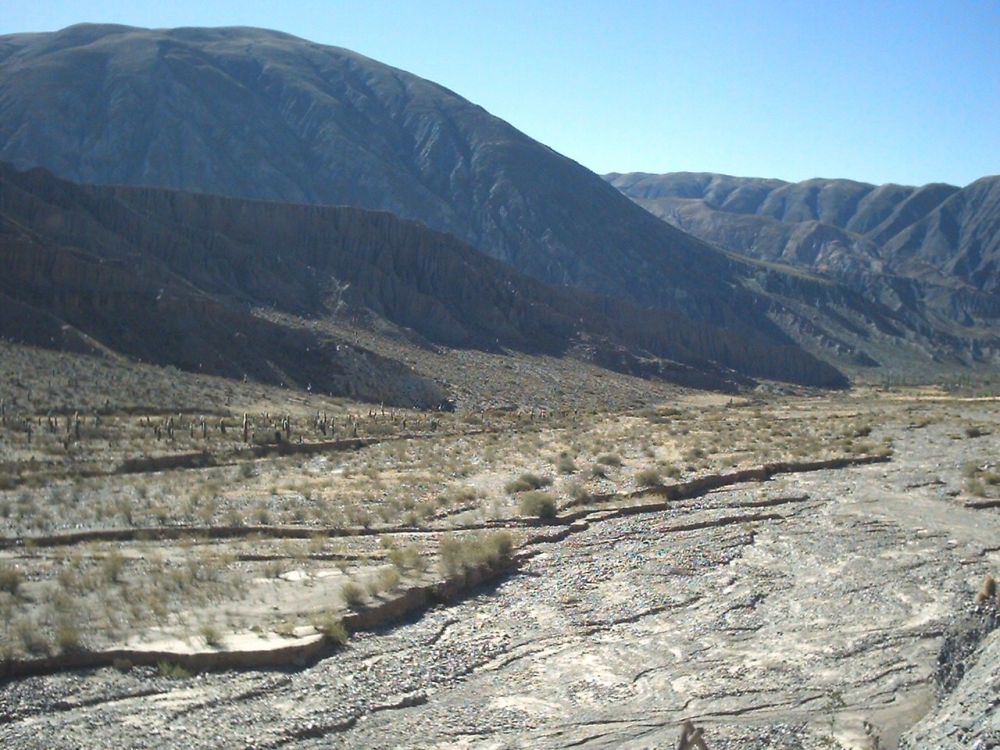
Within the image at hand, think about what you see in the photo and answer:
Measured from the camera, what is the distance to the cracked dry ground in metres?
11.2

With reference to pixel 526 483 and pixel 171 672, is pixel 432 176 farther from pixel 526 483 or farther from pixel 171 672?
pixel 171 672

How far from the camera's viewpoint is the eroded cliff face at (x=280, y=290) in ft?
166

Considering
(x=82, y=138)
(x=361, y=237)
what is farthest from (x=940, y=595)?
(x=82, y=138)

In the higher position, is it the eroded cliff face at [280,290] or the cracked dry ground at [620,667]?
the eroded cliff face at [280,290]

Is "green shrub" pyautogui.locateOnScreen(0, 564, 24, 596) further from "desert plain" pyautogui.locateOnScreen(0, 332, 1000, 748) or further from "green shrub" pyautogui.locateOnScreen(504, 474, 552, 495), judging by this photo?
"green shrub" pyautogui.locateOnScreen(504, 474, 552, 495)

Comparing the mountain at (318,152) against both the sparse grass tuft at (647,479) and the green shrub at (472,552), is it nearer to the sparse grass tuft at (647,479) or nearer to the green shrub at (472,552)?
the sparse grass tuft at (647,479)

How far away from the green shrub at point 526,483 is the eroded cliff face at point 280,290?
87.4 feet

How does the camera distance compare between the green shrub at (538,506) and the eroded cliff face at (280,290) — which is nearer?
the green shrub at (538,506)

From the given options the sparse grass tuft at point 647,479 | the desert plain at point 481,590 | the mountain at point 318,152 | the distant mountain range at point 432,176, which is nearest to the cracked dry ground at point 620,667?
the desert plain at point 481,590

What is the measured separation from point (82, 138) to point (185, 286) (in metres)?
62.0

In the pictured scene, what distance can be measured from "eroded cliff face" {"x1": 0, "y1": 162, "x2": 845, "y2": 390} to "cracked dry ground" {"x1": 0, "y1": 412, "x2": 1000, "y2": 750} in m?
35.4

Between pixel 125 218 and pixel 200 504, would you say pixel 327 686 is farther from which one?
pixel 125 218

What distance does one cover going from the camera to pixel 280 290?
6612cm

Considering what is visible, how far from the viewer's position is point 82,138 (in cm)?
10981
